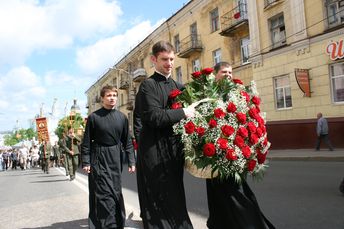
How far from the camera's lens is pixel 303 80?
18750 mm

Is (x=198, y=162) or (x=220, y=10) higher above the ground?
(x=220, y=10)

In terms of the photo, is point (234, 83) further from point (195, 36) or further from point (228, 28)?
point (195, 36)

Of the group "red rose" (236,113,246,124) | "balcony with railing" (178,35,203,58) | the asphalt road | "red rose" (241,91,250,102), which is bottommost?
the asphalt road

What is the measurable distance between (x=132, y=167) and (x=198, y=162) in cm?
249

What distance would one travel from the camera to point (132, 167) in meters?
5.49

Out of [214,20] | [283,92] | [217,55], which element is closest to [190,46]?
[214,20]

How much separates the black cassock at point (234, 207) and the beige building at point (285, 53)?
15115 millimetres

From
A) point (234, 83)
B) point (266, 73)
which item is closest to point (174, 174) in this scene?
point (234, 83)

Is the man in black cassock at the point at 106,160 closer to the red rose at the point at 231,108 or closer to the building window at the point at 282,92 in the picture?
the red rose at the point at 231,108

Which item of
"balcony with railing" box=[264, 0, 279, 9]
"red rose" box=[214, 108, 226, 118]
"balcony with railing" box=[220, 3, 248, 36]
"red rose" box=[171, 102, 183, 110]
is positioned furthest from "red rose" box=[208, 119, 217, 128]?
"balcony with railing" box=[220, 3, 248, 36]

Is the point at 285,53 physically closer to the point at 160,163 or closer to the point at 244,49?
the point at 244,49

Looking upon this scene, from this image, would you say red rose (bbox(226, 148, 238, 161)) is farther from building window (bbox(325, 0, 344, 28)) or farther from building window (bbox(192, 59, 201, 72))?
building window (bbox(192, 59, 201, 72))

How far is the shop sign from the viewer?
17016mm

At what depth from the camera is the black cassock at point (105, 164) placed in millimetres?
4938
